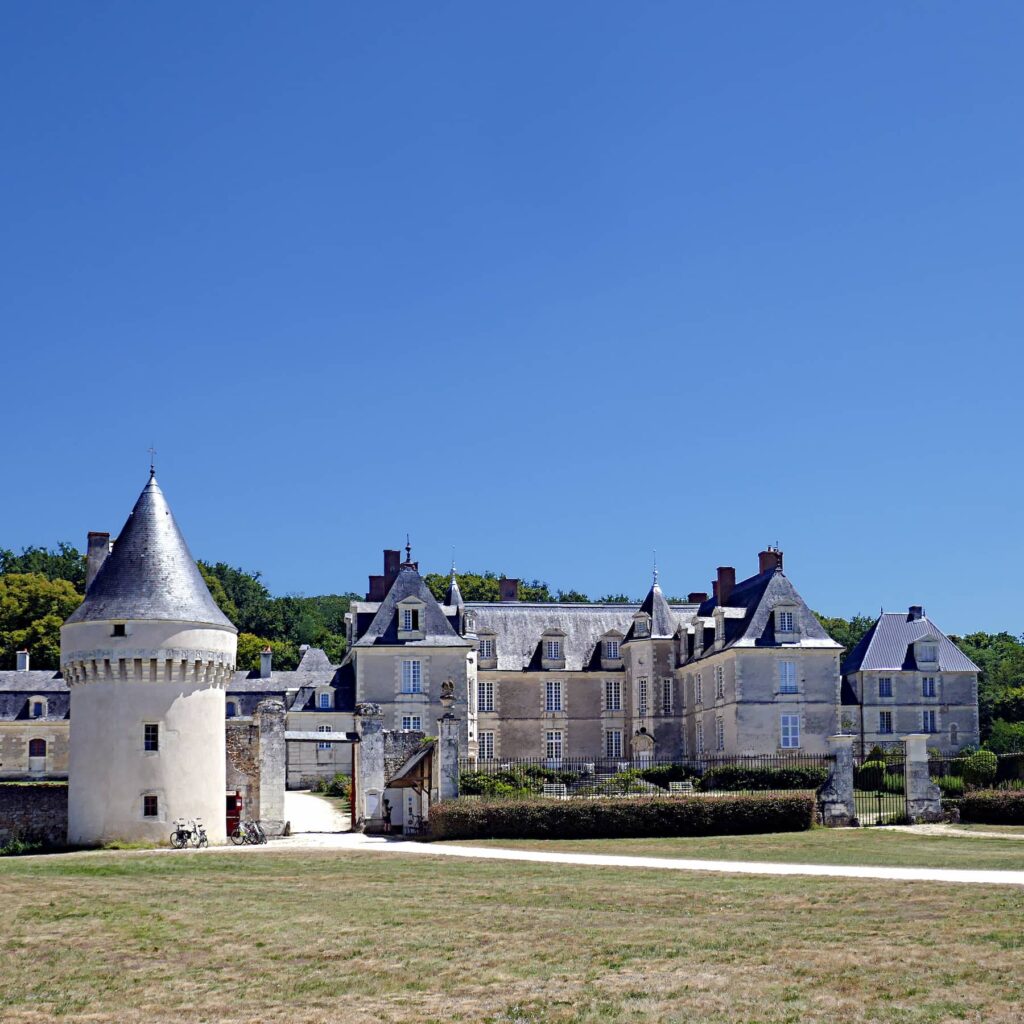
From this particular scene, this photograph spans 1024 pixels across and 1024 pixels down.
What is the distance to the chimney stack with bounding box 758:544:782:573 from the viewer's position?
56700 mm

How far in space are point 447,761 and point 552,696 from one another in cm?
2689

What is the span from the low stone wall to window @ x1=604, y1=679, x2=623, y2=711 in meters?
29.5

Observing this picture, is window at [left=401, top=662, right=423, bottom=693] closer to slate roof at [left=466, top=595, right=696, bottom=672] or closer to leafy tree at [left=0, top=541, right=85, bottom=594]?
slate roof at [left=466, top=595, right=696, bottom=672]

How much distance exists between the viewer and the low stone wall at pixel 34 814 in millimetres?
35094

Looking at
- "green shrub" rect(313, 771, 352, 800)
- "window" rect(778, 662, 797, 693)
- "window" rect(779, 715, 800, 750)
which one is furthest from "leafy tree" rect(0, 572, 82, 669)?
"window" rect(779, 715, 800, 750)

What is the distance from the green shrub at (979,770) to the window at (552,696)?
22.8 meters

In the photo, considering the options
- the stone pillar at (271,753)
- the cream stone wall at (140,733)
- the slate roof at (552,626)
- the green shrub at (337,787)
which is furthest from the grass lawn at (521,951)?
the slate roof at (552,626)

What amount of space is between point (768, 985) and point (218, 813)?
23288 millimetres

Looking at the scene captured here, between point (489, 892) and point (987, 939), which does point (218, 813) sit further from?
point (987, 939)

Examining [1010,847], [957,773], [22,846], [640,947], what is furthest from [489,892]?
[957,773]

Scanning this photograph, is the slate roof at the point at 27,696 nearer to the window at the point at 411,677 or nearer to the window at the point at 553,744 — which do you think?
the window at the point at 411,677

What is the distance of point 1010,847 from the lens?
27250mm

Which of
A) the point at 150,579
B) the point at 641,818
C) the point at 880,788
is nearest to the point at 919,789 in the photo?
the point at 880,788

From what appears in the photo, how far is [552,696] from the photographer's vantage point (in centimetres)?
6072
